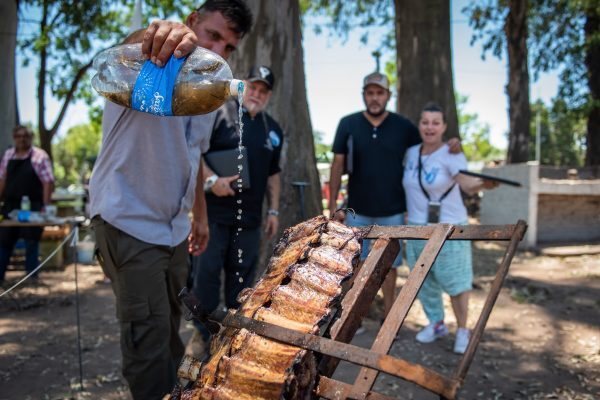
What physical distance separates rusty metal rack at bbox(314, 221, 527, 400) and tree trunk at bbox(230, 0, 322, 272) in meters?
3.11

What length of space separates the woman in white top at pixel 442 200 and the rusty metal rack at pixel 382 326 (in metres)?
2.34

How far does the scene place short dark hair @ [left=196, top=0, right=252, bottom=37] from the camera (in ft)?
8.71

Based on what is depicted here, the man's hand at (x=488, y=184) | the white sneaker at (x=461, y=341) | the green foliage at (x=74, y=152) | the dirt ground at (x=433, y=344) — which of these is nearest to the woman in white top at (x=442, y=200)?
the white sneaker at (x=461, y=341)

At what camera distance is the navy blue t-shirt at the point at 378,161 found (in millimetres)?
4480

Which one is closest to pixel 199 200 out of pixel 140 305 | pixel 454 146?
pixel 140 305

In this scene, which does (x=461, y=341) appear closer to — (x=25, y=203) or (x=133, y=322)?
(x=133, y=322)

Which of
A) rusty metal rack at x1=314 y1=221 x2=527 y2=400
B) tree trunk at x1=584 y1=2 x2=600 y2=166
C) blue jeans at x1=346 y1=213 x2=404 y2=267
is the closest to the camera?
rusty metal rack at x1=314 y1=221 x2=527 y2=400

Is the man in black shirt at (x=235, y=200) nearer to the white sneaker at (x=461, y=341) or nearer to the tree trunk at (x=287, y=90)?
the tree trunk at (x=287, y=90)

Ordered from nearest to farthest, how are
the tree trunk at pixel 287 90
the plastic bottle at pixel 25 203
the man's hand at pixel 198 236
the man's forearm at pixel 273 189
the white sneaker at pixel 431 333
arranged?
the man's hand at pixel 198 236, the man's forearm at pixel 273 189, the white sneaker at pixel 431 333, the tree trunk at pixel 287 90, the plastic bottle at pixel 25 203

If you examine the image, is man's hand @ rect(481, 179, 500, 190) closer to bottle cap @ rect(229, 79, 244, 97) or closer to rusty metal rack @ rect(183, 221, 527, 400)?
rusty metal rack @ rect(183, 221, 527, 400)

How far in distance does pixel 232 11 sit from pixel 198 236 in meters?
1.36

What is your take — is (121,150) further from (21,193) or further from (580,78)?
(580,78)

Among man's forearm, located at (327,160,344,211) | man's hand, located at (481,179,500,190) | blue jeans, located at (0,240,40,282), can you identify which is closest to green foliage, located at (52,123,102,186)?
blue jeans, located at (0,240,40,282)

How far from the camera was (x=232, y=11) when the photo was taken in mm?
2660
